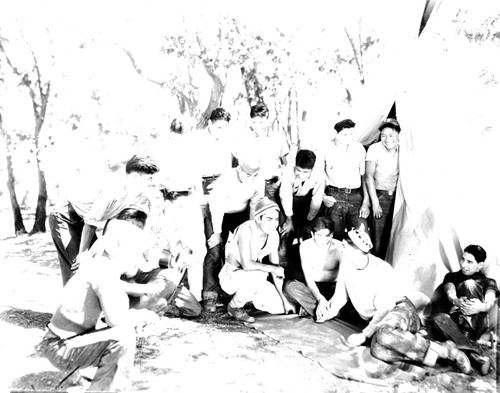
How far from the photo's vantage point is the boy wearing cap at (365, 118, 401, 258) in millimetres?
3221

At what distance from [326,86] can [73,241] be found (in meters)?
1.99

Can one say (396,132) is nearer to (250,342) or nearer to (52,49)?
(250,342)

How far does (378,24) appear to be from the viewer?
320 centimetres

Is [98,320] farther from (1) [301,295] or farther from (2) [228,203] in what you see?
(1) [301,295]

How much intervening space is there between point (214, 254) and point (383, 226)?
4.02 ft

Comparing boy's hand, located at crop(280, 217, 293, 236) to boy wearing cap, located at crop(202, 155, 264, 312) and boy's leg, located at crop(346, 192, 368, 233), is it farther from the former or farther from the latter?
boy's leg, located at crop(346, 192, 368, 233)

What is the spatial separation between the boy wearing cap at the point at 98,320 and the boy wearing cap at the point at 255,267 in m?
0.75

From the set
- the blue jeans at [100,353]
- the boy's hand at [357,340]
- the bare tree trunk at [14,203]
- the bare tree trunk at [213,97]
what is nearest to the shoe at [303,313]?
the boy's hand at [357,340]

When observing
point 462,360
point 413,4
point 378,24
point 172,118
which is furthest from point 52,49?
point 462,360

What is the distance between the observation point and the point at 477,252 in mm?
2928

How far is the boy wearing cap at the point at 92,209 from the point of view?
283cm

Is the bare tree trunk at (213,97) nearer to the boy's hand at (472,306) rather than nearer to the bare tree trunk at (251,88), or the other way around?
the bare tree trunk at (251,88)

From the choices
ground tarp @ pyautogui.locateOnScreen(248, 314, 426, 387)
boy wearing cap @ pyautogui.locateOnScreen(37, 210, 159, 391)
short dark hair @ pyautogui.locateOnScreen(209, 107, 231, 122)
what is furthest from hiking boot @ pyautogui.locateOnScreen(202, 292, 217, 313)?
short dark hair @ pyautogui.locateOnScreen(209, 107, 231, 122)

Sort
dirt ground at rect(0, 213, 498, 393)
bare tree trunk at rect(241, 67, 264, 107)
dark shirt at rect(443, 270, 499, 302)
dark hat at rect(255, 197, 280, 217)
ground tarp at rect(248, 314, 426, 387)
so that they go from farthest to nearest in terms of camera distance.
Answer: bare tree trunk at rect(241, 67, 264, 107)
dark hat at rect(255, 197, 280, 217)
dark shirt at rect(443, 270, 499, 302)
ground tarp at rect(248, 314, 426, 387)
dirt ground at rect(0, 213, 498, 393)
